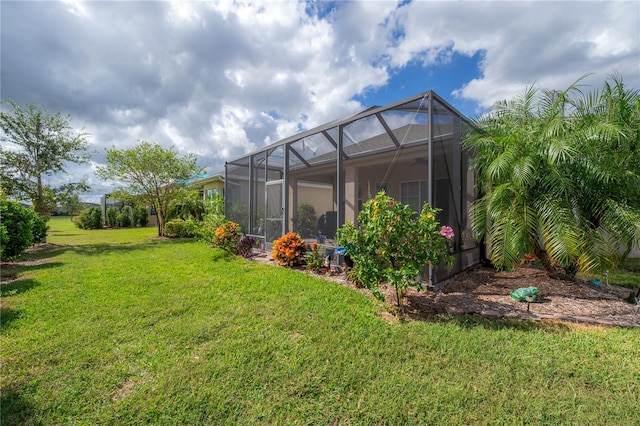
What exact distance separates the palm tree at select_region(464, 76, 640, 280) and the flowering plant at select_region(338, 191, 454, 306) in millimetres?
1849

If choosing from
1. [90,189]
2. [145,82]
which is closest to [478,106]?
[145,82]

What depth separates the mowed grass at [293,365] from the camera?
194 centimetres

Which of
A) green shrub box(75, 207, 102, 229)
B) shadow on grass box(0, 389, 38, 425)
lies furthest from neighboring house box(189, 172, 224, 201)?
shadow on grass box(0, 389, 38, 425)

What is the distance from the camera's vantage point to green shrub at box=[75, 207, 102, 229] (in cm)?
1814

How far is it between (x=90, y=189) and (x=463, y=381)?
15.8m

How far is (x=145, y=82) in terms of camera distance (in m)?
9.45

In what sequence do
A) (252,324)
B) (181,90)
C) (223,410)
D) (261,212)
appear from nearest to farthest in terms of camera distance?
(223,410) → (252,324) → (261,212) → (181,90)

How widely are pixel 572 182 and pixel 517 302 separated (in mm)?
2363

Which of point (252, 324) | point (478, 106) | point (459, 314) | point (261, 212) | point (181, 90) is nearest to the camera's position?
point (252, 324)

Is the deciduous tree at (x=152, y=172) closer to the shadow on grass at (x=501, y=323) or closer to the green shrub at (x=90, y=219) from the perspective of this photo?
the green shrub at (x=90, y=219)

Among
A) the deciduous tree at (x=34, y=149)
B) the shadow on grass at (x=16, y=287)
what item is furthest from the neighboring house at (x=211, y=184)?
the shadow on grass at (x=16, y=287)

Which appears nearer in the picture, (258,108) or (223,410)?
(223,410)

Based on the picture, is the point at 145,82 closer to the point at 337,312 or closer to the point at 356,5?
the point at 356,5

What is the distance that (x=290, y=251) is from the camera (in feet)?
20.7
